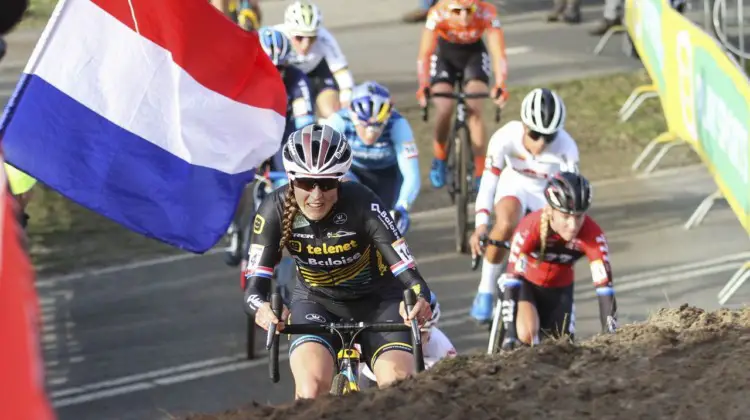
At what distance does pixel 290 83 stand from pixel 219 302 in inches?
80.2

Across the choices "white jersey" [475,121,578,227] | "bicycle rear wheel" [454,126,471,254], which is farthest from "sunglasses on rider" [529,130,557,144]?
"bicycle rear wheel" [454,126,471,254]

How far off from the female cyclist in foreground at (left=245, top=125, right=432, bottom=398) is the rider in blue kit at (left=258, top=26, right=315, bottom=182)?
12.6 ft

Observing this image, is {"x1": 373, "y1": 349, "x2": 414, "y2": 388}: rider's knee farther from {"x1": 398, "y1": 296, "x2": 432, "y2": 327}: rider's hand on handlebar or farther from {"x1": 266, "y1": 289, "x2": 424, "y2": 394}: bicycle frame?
{"x1": 398, "y1": 296, "x2": 432, "y2": 327}: rider's hand on handlebar

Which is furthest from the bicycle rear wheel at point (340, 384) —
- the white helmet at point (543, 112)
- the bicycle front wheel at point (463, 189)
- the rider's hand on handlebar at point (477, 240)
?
the bicycle front wheel at point (463, 189)

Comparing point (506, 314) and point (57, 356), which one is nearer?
point (506, 314)

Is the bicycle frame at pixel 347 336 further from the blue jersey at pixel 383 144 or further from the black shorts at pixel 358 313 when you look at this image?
the blue jersey at pixel 383 144

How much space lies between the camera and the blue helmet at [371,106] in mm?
10086

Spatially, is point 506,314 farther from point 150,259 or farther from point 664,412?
point 150,259

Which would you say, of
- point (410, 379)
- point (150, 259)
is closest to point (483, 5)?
point (150, 259)

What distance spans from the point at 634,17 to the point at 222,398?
9.59 meters

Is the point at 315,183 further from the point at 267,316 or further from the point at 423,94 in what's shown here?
the point at 423,94

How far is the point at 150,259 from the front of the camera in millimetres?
12531

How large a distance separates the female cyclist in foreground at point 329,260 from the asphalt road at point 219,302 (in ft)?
4.95

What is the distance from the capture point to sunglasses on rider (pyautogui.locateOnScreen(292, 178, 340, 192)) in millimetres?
7066
